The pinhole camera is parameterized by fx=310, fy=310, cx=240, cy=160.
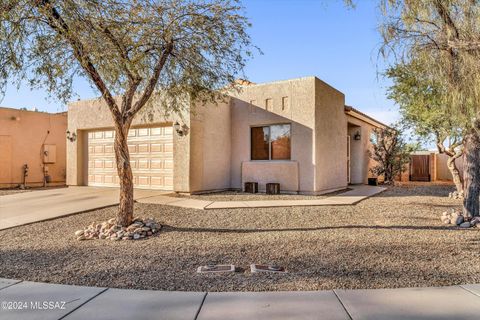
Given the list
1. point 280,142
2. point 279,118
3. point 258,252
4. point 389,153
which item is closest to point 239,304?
point 258,252

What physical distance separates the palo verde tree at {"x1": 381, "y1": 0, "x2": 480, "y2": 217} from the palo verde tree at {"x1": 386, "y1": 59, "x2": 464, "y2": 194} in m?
0.20

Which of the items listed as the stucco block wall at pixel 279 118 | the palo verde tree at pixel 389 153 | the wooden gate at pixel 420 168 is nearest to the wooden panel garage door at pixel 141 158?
the stucco block wall at pixel 279 118

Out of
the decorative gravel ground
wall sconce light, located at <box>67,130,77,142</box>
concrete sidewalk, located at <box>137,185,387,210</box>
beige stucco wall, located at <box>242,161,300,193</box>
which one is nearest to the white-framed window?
beige stucco wall, located at <box>242,161,300,193</box>

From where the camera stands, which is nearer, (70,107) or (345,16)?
(345,16)

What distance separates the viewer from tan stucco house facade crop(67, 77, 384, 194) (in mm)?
11266

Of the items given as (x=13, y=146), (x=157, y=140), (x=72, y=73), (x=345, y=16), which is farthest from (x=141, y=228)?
(x=13, y=146)

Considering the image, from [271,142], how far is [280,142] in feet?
1.24

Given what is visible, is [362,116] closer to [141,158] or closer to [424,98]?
[424,98]

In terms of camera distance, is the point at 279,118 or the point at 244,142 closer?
the point at 279,118

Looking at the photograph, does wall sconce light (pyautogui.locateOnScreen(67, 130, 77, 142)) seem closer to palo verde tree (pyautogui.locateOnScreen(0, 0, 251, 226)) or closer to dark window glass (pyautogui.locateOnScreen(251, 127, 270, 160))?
dark window glass (pyautogui.locateOnScreen(251, 127, 270, 160))

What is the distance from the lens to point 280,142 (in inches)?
474

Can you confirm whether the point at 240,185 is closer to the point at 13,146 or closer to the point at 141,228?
the point at 141,228

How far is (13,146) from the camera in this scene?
1620 cm

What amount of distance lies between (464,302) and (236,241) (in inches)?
133
